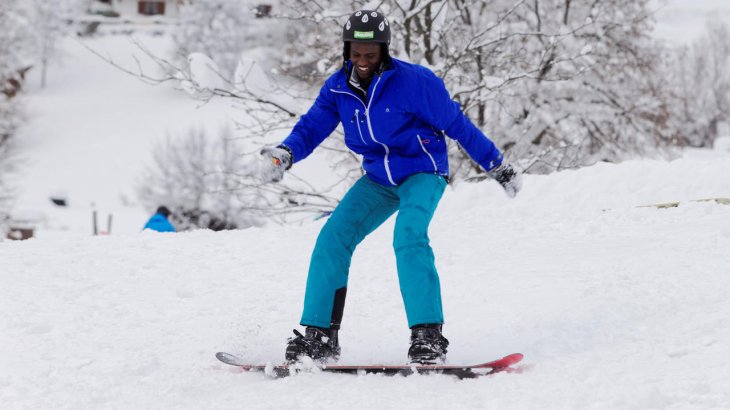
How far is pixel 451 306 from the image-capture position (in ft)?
14.3

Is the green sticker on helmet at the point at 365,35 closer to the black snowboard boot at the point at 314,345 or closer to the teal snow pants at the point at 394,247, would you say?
the teal snow pants at the point at 394,247

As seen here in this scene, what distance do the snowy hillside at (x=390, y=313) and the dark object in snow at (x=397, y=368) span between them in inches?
1.8

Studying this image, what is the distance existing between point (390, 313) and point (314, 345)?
3.28 ft

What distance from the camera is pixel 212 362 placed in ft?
11.5

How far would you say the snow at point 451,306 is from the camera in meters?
2.96

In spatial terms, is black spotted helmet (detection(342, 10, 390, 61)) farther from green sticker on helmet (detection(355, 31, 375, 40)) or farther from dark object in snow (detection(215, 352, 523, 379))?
dark object in snow (detection(215, 352, 523, 379))

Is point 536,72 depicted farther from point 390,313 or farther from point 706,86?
point 706,86

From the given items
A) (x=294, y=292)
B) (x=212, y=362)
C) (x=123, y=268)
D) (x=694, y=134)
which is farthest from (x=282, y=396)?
(x=694, y=134)

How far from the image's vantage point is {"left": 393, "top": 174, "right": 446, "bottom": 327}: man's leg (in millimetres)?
3270

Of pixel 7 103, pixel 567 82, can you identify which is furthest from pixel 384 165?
pixel 7 103

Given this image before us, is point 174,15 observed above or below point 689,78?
above

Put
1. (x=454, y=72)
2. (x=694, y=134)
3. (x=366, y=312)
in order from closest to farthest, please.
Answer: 1. (x=366, y=312)
2. (x=454, y=72)
3. (x=694, y=134)

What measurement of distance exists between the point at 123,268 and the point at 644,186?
16.5ft

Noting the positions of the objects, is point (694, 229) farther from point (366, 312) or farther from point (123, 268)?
point (123, 268)
